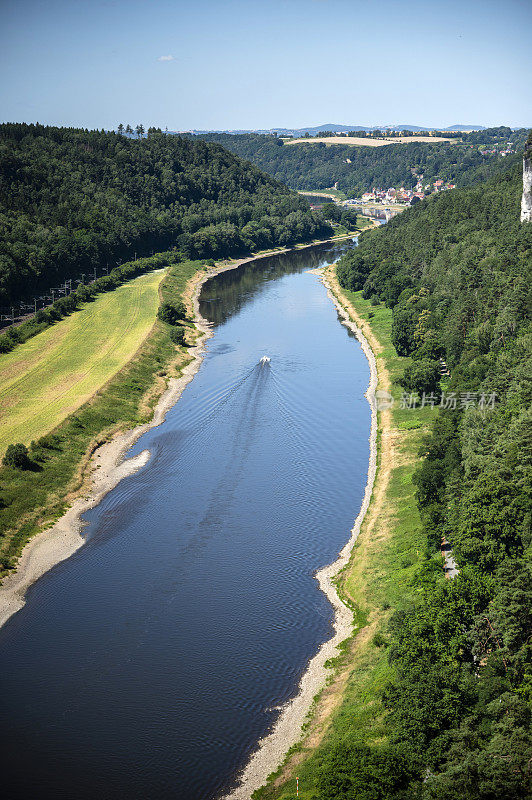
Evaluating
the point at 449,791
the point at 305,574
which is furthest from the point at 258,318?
the point at 449,791

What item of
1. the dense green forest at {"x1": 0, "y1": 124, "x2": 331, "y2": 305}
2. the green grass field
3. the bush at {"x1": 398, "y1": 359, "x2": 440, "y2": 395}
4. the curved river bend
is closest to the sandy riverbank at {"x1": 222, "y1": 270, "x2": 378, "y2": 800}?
the curved river bend

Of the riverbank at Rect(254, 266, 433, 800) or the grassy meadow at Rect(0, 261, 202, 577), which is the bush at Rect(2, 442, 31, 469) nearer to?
the grassy meadow at Rect(0, 261, 202, 577)

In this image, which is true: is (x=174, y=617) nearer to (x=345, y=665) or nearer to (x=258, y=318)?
(x=345, y=665)

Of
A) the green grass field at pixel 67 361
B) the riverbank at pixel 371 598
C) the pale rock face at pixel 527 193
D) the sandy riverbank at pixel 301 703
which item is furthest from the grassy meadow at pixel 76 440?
the pale rock face at pixel 527 193

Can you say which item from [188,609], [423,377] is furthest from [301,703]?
[423,377]

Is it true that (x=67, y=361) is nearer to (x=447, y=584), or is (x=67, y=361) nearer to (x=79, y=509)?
(x=79, y=509)
